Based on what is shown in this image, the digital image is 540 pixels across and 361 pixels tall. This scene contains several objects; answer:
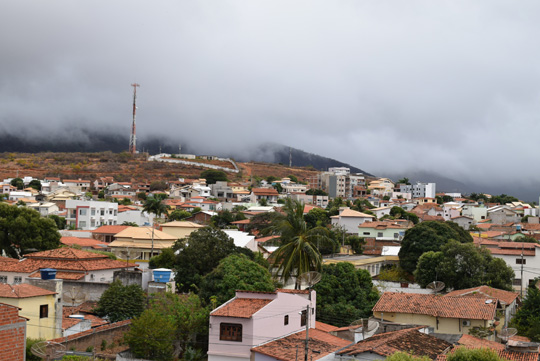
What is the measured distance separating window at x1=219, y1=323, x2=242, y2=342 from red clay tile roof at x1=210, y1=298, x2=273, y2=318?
41cm

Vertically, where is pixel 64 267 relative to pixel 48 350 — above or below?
above

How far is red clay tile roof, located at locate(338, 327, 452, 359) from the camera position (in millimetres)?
21641

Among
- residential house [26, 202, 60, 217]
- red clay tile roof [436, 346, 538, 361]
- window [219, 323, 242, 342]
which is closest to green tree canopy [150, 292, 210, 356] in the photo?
window [219, 323, 242, 342]

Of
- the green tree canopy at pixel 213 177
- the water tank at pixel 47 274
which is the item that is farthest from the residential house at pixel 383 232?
the green tree canopy at pixel 213 177

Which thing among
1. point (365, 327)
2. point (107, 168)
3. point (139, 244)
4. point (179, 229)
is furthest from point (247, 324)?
point (107, 168)

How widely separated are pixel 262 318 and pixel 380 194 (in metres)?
126

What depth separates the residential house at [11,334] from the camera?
683 inches

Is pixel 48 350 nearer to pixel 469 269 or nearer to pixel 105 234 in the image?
pixel 469 269

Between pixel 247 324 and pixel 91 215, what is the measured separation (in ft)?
210

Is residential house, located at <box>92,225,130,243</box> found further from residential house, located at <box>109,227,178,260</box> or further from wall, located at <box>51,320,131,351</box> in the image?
wall, located at <box>51,320,131,351</box>

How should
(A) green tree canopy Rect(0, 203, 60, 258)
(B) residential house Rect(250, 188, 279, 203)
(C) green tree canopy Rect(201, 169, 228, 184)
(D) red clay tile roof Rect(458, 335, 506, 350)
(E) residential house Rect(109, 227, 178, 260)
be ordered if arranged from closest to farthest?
(D) red clay tile roof Rect(458, 335, 506, 350), (A) green tree canopy Rect(0, 203, 60, 258), (E) residential house Rect(109, 227, 178, 260), (B) residential house Rect(250, 188, 279, 203), (C) green tree canopy Rect(201, 169, 228, 184)

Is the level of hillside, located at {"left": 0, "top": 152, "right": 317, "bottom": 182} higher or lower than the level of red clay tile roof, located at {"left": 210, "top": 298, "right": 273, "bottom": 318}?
higher

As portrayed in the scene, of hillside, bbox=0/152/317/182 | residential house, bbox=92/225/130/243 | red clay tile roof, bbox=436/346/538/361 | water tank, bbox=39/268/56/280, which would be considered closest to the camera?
red clay tile roof, bbox=436/346/538/361

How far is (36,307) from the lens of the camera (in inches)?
1035
